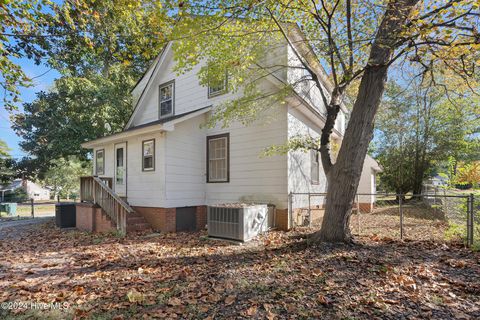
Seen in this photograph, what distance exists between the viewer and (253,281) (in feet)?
14.0

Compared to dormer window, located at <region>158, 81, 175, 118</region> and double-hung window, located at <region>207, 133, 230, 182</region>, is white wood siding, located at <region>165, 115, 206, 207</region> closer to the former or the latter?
double-hung window, located at <region>207, 133, 230, 182</region>

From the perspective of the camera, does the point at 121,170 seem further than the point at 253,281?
Yes

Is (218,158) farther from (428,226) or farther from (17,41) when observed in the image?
(428,226)

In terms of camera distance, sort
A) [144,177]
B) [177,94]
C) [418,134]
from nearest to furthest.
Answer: [144,177] < [177,94] < [418,134]

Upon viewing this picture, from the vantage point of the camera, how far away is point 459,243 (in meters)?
5.97

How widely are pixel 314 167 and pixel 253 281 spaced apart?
775 centimetres

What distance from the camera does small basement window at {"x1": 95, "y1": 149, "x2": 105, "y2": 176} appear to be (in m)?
12.6

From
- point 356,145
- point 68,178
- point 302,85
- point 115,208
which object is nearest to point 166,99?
point 115,208

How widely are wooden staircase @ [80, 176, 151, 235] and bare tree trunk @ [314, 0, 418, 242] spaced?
6.52 meters

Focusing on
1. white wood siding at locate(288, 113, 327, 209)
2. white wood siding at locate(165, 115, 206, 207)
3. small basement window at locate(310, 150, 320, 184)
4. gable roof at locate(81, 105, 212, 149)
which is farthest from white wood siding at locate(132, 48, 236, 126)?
small basement window at locate(310, 150, 320, 184)

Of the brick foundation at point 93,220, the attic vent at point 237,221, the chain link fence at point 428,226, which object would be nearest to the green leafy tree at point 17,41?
the brick foundation at point 93,220

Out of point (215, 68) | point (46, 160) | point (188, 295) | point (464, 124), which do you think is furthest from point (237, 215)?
point (464, 124)

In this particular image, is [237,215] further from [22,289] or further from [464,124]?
[464,124]

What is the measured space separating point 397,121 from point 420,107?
1814 mm
